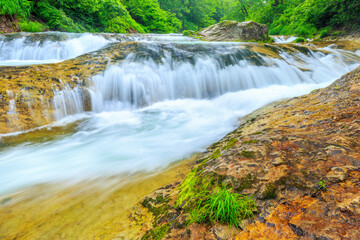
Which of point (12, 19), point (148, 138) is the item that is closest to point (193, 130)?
point (148, 138)

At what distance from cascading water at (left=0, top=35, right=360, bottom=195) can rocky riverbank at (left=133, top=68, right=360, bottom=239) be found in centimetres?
141

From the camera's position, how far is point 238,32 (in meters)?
14.2

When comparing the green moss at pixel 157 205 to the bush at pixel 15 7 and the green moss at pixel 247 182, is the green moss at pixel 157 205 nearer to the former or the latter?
the green moss at pixel 247 182

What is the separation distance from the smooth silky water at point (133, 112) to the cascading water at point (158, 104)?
0.03 m

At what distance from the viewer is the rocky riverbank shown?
868mm

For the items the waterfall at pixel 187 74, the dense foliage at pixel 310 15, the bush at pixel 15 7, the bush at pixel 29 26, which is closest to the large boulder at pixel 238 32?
the dense foliage at pixel 310 15

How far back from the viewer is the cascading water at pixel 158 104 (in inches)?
119

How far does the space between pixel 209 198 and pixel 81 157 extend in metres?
2.86

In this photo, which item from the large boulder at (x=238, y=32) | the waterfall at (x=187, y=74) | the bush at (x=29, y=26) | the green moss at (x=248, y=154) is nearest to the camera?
the green moss at (x=248, y=154)

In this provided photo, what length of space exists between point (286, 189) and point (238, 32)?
50.5ft

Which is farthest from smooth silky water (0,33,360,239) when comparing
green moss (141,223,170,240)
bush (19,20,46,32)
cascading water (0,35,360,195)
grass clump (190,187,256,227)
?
bush (19,20,46,32)

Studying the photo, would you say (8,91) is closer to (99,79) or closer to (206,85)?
(99,79)

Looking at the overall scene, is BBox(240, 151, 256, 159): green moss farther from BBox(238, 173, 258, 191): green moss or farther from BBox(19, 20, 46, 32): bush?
BBox(19, 20, 46, 32): bush

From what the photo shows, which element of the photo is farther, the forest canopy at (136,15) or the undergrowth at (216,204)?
the forest canopy at (136,15)
